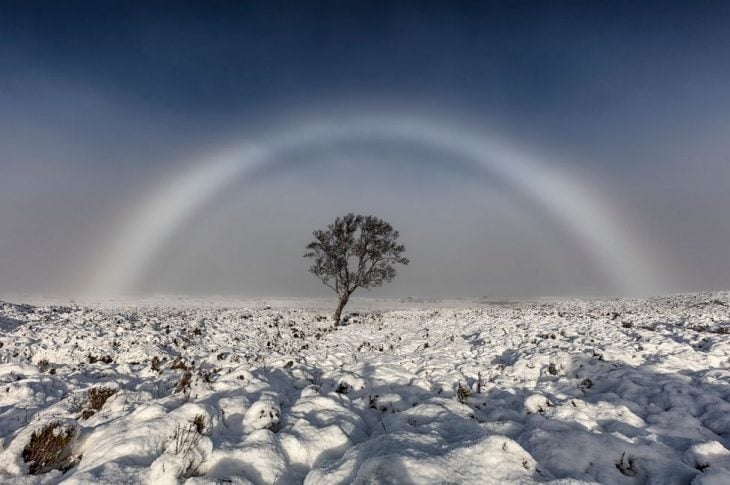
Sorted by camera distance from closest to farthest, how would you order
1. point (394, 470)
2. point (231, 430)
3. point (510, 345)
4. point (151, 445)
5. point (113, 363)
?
point (394, 470)
point (151, 445)
point (231, 430)
point (113, 363)
point (510, 345)

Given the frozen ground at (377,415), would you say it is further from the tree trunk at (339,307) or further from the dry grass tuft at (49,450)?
the tree trunk at (339,307)

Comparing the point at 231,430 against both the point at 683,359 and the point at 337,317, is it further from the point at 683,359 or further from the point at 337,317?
the point at 337,317

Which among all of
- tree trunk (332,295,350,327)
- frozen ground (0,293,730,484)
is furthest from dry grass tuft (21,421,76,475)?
tree trunk (332,295,350,327)

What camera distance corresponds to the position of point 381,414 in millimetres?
6059

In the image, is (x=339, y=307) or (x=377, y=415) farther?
(x=339, y=307)

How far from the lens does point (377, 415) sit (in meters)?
6.00

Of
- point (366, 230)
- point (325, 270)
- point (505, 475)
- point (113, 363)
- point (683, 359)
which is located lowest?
point (113, 363)

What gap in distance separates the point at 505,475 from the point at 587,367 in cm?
682

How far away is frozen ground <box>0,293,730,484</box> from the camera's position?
11.7 feet

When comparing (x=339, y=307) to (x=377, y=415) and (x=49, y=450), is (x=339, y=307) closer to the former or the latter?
(x=377, y=415)

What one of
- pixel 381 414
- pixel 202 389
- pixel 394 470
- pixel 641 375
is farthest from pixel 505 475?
pixel 641 375

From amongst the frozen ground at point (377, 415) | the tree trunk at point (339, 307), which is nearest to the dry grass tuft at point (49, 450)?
the frozen ground at point (377, 415)

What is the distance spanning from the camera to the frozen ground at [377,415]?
3.58 meters

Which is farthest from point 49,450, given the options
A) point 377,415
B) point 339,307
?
point 339,307
